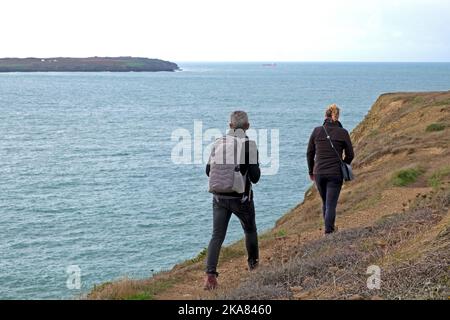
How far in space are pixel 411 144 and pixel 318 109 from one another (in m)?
64.9

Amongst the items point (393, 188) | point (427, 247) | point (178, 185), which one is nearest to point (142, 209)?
point (178, 185)

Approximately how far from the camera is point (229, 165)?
695 centimetres

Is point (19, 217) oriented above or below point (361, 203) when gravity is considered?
below

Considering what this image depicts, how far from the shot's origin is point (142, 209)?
97.9 ft

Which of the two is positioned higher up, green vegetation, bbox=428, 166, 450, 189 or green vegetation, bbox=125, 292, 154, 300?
green vegetation, bbox=428, 166, 450, 189

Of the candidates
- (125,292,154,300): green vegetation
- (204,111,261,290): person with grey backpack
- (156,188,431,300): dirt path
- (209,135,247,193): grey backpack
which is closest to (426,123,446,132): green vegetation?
(156,188,431,300): dirt path

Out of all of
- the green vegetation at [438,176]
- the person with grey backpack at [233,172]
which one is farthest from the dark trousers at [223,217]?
the green vegetation at [438,176]

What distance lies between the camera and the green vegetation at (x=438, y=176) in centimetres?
1234

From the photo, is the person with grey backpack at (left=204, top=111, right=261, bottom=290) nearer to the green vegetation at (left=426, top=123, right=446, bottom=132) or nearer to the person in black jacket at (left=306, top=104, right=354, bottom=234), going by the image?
the person in black jacket at (left=306, top=104, right=354, bottom=234)

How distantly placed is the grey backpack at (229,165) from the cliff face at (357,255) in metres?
1.09

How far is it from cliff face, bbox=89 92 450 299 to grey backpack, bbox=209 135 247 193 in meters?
1.09

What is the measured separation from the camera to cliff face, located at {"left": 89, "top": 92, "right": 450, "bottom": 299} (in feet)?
19.6

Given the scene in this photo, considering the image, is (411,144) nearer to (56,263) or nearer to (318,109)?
(56,263)
